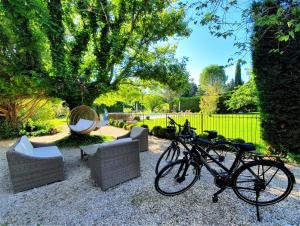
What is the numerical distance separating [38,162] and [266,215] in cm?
356

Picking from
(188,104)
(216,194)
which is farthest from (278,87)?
(188,104)

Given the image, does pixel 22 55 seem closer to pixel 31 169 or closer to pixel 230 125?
pixel 31 169

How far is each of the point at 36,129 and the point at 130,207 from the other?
30.5 ft

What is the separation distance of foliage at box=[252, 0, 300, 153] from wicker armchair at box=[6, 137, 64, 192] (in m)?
4.84

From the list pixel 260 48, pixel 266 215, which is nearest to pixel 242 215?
pixel 266 215

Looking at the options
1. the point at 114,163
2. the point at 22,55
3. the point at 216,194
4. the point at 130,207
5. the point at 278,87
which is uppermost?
the point at 22,55

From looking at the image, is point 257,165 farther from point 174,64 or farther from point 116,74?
point 116,74

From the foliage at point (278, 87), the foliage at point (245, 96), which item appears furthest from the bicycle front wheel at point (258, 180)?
the foliage at point (245, 96)

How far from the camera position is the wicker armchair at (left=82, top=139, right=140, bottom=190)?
3021 millimetres

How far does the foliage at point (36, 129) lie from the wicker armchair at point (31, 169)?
6812 mm

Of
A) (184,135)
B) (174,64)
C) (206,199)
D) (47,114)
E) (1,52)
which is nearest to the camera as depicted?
(206,199)

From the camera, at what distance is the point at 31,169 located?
3.11 meters

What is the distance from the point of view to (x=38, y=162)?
3146 millimetres

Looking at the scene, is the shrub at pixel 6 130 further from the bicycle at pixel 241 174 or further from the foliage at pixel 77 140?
the bicycle at pixel 241 174
